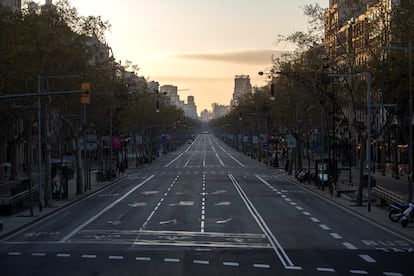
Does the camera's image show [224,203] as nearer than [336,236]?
No

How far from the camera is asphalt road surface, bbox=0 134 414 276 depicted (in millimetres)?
21031

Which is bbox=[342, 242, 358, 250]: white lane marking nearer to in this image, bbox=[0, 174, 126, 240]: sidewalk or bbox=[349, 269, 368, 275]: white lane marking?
bbox=[349, 269, 368, 275]: white lane marking

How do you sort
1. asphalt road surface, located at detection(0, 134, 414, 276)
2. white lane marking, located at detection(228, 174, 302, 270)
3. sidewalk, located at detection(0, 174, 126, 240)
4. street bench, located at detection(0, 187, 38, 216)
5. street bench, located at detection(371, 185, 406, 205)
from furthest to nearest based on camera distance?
1. street bench, located at detection(0, 187, 38, 216)
2. street bench, located at detection(371, 185, 406, 205)
3. sidewalk, located at detection(0, 174, 126, 240)
4. white lane marking, located at detection(228, 174, 302, 270)
5. asphalt road surface, located at detection(0, 134, 414, 276)

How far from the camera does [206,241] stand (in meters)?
27.1

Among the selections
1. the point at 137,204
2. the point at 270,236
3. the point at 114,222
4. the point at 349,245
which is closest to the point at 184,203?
the point at 137,204

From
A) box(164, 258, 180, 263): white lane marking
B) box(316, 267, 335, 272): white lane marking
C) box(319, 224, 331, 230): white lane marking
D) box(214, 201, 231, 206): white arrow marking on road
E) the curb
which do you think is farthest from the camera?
box(214, 201, 231, 206): white arrow marking on road

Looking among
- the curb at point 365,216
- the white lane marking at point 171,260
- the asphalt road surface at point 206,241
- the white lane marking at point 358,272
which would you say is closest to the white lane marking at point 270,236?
the asphalt road surface at point 206,241

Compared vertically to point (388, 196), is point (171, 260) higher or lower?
lower

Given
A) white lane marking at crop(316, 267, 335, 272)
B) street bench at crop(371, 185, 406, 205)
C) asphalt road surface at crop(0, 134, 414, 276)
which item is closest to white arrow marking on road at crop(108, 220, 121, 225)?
asphalt road surface at crop(0, 134, 414, 276)

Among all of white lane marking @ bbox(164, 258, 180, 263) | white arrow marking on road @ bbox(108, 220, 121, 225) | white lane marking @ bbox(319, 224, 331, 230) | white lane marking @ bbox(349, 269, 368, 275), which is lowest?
white lane marking @ bbox(319, 224, 331, 230)

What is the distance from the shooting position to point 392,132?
90938 mm

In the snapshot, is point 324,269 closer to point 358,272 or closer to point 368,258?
point 358,272

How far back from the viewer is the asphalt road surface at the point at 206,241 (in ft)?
69.0

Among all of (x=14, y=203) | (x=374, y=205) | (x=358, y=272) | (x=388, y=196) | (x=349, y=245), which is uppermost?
(x=388, y=196)
